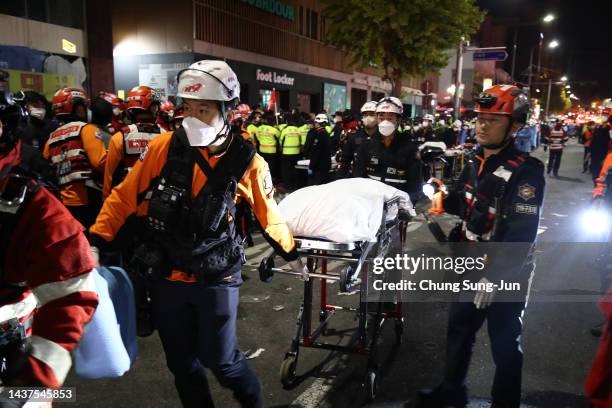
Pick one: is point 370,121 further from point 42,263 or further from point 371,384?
point 42,263

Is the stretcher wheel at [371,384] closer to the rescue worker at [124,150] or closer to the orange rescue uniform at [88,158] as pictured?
the rescue worker at [124,150]

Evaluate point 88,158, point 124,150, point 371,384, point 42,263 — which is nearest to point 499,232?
point 371,384

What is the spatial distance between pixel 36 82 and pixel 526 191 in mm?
10743

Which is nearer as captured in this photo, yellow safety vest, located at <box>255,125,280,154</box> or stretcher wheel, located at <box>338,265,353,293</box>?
stretcher wheel, located at <box>338,265,353,293</box>

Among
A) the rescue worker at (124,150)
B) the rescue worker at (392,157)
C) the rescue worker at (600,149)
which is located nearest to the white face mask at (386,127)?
the rescue worker at (392,157)

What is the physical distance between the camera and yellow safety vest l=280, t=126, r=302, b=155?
37.6 ft

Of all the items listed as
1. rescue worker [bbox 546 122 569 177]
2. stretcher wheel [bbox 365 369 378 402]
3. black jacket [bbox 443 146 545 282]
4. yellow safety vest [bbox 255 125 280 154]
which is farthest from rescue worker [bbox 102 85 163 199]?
rescue worker [bbox 546 122 569 177]

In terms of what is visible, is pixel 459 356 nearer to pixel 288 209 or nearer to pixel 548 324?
pixel 288 209

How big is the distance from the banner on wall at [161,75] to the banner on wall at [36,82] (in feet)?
24.4

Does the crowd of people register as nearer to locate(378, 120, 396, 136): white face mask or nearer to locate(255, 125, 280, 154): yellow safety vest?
locate(378, 120, 396, 136): white face mask

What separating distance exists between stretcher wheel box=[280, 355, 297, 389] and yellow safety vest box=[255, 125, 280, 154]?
8.48 meters

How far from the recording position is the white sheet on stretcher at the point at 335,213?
10.0ft

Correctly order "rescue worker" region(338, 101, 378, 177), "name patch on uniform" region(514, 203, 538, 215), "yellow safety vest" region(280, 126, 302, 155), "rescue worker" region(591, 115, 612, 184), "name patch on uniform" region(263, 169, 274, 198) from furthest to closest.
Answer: "yellow safety vest" region(280, 126, 302, 155), "rescue worker" region(591, 115, 612, 184), "rescue worker" region(338, 101, 378, 177), "name patch on uniform" region(514, 203, 538, 215), "name patch on uniform" region(263, 169, 274, 198)

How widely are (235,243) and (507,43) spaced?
79.0 metres
